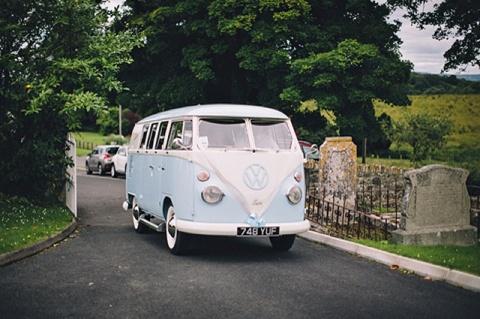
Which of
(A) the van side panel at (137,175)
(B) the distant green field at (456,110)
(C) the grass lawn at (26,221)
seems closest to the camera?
(C) the grass lawn at (26,221)

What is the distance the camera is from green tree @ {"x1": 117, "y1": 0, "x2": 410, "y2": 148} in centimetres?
2328

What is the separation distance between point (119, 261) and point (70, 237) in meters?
3.16

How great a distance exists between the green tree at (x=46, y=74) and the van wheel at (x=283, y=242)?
636 cm

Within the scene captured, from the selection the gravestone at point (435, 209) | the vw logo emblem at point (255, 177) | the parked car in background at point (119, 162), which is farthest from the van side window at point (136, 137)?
the parked car in background at point (119, 162)

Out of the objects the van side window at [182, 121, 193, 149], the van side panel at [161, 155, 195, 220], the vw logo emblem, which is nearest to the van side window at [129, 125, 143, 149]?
the van side panel at [161, 155, 195, 220]

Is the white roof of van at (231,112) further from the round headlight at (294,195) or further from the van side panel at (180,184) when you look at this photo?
the round headlight at (294,195)

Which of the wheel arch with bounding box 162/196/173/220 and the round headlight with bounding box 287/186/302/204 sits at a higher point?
the round headlight with bounding box 287/186/302/204

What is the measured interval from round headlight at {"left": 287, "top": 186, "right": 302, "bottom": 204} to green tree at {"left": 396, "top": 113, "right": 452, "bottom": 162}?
22.0m

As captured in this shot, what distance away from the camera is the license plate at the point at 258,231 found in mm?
9135

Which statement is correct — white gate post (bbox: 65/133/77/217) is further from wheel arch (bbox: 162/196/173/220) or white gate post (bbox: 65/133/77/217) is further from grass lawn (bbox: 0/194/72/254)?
wheel arch (bbox: 162/196/173/220)

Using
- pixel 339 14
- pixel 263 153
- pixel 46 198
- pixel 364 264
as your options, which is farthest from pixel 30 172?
pixel 339 14

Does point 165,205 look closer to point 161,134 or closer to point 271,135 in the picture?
point 161,134

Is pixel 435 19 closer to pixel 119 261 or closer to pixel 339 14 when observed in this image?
pixel 339 14

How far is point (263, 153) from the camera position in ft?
30.9
